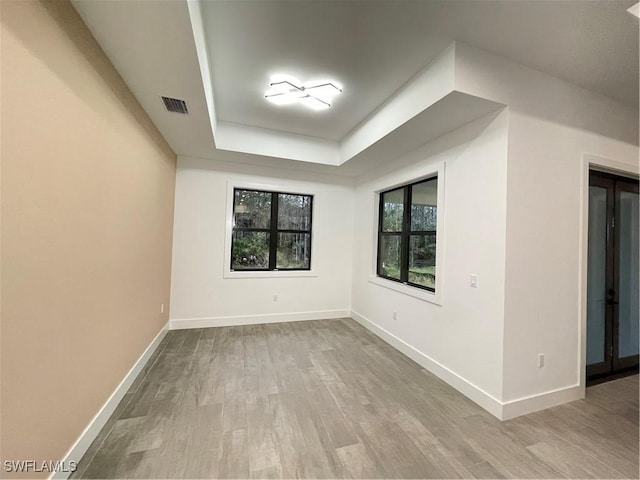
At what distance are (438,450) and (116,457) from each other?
2082mm

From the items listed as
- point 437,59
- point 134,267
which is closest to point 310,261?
point 134,267

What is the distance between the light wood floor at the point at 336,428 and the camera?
158 cm

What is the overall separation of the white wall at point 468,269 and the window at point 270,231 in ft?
6.58

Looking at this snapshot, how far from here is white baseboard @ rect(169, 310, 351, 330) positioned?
391 cm

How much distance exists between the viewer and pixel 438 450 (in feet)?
5.68

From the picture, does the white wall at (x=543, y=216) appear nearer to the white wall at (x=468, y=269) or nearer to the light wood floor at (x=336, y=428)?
Result: the white wall at (x=468, y=269)

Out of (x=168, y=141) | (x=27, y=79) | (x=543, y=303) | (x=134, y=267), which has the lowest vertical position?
(x=543, y=303)

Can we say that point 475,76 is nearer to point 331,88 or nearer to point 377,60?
point 377,60

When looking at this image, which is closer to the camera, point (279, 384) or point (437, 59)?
point (437, 59)

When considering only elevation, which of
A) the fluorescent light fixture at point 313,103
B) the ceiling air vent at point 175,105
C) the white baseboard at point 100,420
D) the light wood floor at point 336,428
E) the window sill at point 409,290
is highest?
the fluorescent light fixture at point 313,103

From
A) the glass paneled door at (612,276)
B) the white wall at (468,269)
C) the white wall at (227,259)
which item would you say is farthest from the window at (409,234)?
the glass paneled door at (612,276)

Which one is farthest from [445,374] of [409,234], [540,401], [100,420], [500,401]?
[100,420]

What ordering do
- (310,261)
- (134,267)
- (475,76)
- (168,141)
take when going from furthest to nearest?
1. (310,261)
2. (168,141)
3. (134,267)
4. (475,76)

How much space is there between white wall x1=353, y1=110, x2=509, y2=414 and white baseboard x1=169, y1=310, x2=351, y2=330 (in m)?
1.57
